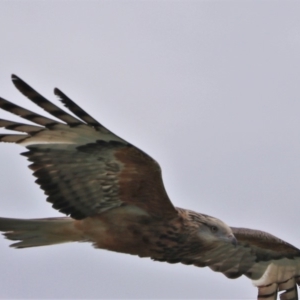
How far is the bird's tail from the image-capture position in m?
11.4

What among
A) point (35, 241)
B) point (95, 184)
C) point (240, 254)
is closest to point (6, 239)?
point (35, 241)

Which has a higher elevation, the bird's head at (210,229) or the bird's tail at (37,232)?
the bird's head at (210,229)

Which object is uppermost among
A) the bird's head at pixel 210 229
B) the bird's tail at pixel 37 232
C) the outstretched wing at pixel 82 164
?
the outstretched wing at pixel 82 164

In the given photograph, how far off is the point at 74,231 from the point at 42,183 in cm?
79

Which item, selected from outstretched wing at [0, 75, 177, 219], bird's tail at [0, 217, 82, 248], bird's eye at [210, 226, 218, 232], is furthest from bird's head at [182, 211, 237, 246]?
bird's tail at [0, 217, 82, 248]

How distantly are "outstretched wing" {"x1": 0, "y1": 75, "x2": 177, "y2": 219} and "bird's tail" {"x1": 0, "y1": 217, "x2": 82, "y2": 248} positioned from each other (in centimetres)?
27

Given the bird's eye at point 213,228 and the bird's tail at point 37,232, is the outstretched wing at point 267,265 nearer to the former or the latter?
the bird's eye at point 213,228

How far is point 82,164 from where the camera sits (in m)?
10.9

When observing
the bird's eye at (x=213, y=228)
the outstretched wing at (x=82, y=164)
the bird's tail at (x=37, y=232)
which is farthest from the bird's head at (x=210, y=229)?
the bird's tail at (x=37, y=232)

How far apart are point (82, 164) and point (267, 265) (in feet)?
12.8

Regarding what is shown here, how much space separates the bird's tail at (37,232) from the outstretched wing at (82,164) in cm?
27

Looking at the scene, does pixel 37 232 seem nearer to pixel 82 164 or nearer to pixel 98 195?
pixel 98 195

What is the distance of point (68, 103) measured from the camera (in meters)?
10.3

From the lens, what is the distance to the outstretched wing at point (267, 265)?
13469mm
